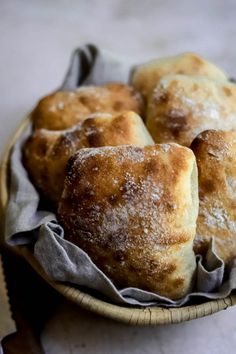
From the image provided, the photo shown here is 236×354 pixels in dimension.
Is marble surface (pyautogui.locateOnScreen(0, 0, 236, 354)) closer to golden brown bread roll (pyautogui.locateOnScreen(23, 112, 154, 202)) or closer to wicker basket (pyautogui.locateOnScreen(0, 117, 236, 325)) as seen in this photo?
golden brown bread roll (pyautogui.locateOnScreen(23, 112, 154, 202))

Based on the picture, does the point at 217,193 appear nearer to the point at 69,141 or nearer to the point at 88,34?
the point at 69,141

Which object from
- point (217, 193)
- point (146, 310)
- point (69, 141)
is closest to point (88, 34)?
point (69, 141)

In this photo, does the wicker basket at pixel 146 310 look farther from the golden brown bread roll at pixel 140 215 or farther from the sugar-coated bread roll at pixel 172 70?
the sugar-coated bread roll at pixel 172 70

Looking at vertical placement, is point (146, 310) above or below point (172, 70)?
below

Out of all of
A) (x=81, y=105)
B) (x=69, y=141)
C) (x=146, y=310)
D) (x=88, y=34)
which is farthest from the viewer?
(x=88, y=34)

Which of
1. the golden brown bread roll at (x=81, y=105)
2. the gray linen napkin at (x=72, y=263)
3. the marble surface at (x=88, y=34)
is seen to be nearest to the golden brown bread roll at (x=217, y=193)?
the gray linen napkin at (x=72, y=263)

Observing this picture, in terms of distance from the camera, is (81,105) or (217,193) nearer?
(217,193)

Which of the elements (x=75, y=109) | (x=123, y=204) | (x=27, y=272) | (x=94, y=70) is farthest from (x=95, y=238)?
(x=94, y=70)

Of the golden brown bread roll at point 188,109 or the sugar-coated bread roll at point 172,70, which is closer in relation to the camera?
the golden brown bread roll at point 188,109
